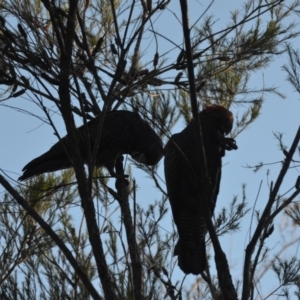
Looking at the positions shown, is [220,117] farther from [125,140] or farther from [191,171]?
[125,140]

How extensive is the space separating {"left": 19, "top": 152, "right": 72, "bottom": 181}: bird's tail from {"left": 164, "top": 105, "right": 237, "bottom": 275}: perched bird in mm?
627

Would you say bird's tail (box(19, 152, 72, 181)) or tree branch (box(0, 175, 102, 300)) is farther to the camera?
bird's tail (box(19, 152, 72, 181))

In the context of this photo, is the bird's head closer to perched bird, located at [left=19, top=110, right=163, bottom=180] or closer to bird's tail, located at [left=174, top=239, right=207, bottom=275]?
perched bird, located at [left=19, top=110, right=163, bottom=180]

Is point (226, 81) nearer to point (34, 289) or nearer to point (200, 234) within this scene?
point (200, 234)

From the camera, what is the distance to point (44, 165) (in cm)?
406

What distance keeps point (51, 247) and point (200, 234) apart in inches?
34.5

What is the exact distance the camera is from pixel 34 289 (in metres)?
3.48

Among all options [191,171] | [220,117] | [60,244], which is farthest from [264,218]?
[220,117]

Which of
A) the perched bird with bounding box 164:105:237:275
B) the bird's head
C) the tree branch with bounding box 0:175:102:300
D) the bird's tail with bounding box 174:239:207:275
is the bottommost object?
the tree branch with bounding box 0:175:102:300

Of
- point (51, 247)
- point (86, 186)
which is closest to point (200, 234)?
point (51, 247)

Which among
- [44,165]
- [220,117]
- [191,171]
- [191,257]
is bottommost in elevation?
[191,257]

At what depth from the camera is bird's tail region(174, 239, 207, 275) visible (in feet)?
12.1

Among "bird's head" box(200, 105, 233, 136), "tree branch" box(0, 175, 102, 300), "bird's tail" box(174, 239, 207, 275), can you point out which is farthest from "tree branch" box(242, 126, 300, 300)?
"bird's head" box(200, 105, 233, 136)

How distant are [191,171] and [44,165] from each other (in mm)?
857
